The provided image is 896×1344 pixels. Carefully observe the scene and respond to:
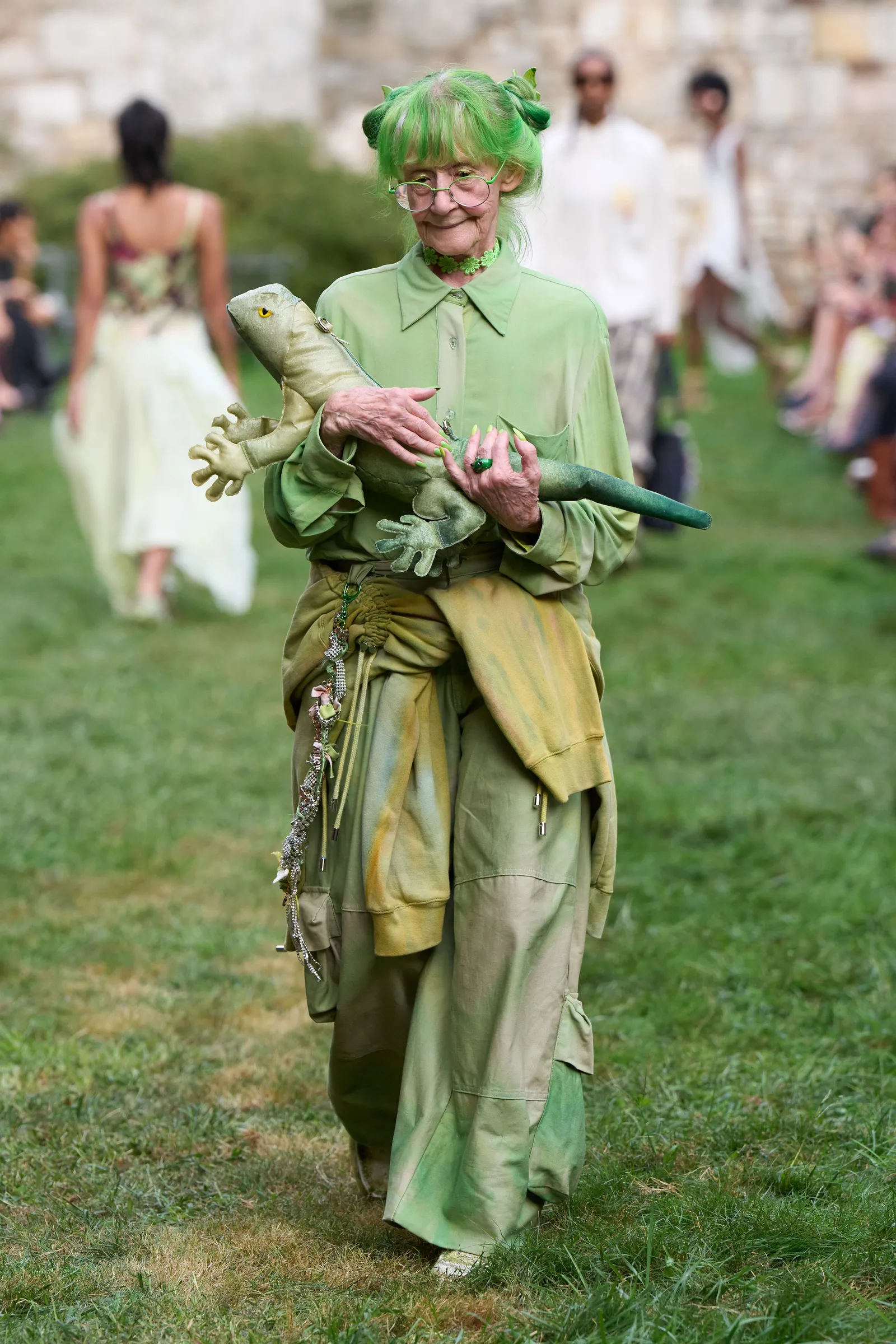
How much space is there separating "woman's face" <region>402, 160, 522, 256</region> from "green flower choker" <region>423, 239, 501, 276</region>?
12 millimetres

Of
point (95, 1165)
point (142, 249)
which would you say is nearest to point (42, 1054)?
point (95, 1165)

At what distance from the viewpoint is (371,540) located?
3732mm

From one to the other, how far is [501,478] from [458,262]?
1.60 feet

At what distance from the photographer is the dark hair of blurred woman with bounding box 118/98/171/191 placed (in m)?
9.23

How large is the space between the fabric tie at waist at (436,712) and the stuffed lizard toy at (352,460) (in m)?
0.12

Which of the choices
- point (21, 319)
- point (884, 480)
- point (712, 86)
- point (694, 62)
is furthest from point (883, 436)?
point (694, 62)

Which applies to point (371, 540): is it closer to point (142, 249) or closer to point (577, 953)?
point (577, 953)

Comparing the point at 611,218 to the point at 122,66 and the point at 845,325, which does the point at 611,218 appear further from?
the point at 122,66

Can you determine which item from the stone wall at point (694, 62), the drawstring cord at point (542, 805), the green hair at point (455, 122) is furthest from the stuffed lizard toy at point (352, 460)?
the stone wall at point (694, 62)

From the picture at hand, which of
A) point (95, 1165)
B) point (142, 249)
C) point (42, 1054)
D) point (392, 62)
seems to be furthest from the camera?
point (392, 62)

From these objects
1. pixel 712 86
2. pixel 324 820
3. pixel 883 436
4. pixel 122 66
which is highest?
pixel 122 66

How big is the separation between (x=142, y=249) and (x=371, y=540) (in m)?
6.18

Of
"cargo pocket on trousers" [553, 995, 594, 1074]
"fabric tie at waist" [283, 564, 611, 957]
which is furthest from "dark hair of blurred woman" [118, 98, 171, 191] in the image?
"cargo pocket on trousers" [553, 995, 594, 1074]

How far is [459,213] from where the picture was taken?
3592 mm
